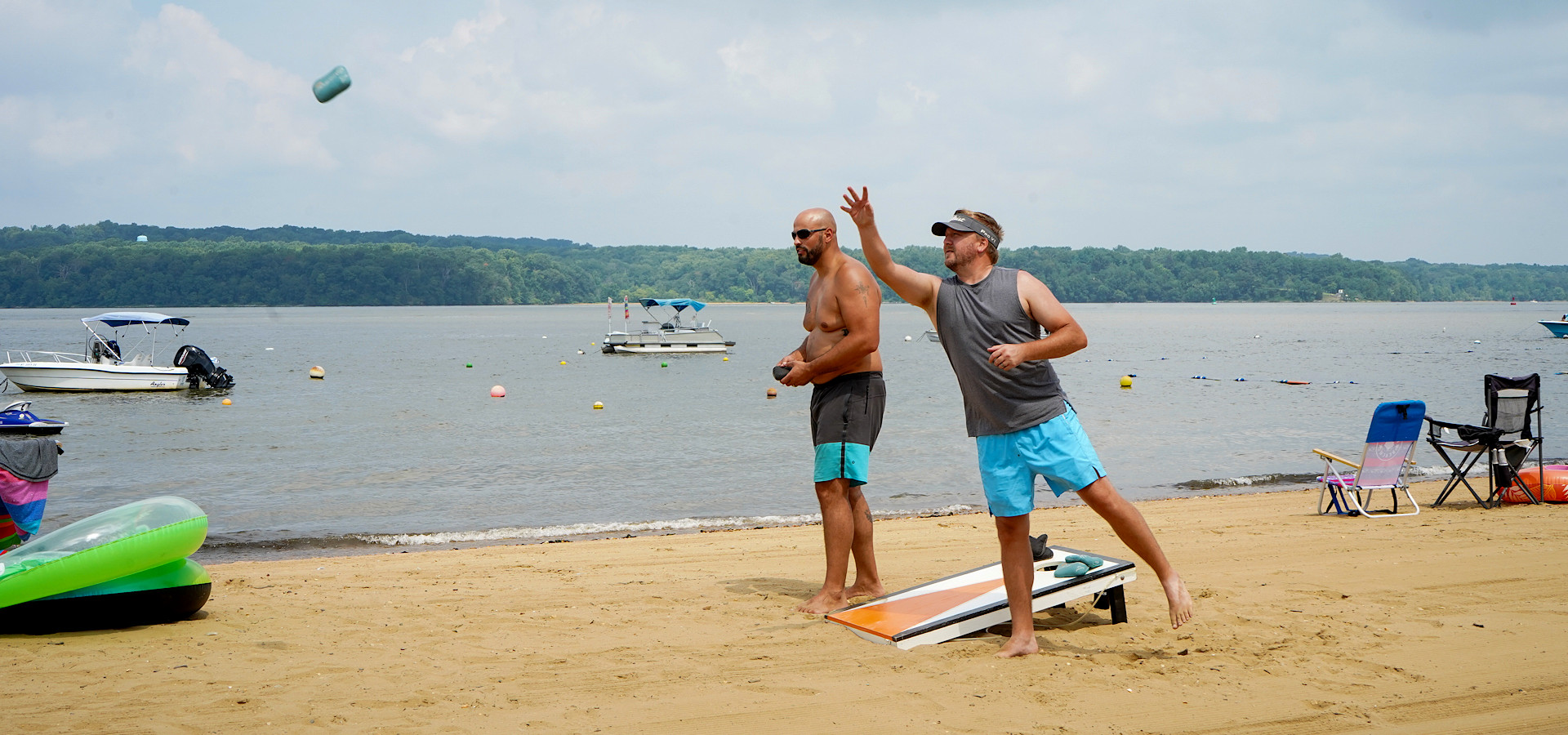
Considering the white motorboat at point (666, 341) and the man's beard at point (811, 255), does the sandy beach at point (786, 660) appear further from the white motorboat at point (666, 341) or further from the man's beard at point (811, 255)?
the white motorboat at point (666, 341)

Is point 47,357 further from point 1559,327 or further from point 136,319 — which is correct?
point 1559,327

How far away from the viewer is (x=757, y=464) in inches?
691

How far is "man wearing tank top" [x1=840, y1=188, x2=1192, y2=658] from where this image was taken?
450 centimetres

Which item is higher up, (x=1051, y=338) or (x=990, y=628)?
(x=1051, y=338)

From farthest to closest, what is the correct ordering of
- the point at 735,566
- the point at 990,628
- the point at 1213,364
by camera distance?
1. the point at 1213,364
2. the point at 735,566
3. the point at 990,628

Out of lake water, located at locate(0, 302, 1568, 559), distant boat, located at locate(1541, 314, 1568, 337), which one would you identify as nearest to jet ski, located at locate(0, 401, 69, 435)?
lake water, located at locate(0, 302, 1568, 559)

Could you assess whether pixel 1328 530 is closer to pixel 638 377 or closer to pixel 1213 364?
pixel 638 377

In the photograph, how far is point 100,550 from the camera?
17.2ft

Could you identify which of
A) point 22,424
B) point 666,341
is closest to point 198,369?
point 22,424

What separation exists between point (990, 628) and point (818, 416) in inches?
54.2

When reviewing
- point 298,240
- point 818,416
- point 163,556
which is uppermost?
point 298,240

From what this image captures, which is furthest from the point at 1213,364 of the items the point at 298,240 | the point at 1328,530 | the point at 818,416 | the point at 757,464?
the point at 298,240

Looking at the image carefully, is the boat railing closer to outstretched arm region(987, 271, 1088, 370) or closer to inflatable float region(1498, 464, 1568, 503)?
outstretched arm region(987, 271, 1088, 370)

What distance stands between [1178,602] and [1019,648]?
0.70m
